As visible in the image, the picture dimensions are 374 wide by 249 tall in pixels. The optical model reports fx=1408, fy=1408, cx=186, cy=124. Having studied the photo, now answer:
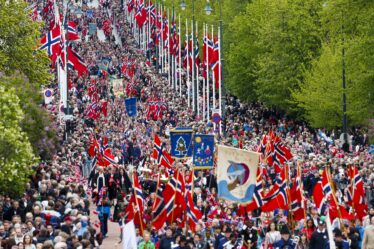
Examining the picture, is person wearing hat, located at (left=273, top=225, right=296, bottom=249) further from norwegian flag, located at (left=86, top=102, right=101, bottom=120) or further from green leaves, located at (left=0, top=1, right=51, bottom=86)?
norwegian flag, located at (left=86, top=102, right=101, bottom=120)

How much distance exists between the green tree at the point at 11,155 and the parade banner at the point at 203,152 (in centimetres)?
773

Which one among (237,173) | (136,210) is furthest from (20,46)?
(237,173)

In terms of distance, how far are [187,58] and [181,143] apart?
33238 mm

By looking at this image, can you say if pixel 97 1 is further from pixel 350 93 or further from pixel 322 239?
pixel 322 239

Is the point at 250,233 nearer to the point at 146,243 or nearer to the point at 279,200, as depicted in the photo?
the point at 279,200

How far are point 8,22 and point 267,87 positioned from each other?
88.5ft

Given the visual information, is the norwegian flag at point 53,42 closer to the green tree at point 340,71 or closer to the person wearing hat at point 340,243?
the green tree at point 340,71

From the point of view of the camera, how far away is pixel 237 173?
99.3 ft

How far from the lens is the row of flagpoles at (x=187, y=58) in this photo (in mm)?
70625

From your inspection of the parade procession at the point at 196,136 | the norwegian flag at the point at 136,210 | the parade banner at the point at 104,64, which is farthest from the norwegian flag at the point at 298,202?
the parade banner at the point at 104,64

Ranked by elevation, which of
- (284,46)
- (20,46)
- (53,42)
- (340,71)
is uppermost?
(284,46)

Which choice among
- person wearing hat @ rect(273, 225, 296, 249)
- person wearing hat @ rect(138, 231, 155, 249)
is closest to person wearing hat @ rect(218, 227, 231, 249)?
person wearing hat @ rect(273, 225, 296, 249)

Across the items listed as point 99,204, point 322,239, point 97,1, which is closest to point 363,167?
point 99,204

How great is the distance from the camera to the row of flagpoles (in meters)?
70.6
